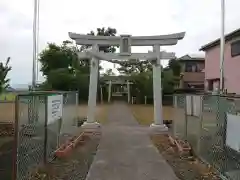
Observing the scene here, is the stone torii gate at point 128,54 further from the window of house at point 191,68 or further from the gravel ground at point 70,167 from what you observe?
the window of house at point 191,68

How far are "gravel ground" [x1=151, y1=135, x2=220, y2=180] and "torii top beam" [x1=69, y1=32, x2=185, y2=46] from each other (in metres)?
7.08

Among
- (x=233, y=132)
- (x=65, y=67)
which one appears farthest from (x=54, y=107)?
(x=65, y=67)

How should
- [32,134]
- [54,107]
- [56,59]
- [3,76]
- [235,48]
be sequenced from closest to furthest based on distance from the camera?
[32,134]
[54,107]
[3,76]
[235,48]
[56,59]

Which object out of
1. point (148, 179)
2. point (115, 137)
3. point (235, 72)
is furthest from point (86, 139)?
point (235, 72)

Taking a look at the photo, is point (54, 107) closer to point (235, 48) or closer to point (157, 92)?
point (157, 92)

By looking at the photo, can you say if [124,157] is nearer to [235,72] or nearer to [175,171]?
[175,171]

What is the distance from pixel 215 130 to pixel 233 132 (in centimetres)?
182

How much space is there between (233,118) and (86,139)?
8.66 m

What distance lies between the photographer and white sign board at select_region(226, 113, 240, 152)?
6828 millimetres

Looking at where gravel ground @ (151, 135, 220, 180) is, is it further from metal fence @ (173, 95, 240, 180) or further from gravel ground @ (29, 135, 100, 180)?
gravel ground @ (29, 135, 100, 180)

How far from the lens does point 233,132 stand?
7102mm

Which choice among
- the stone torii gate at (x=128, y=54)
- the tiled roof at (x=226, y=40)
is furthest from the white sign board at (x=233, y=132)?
the tiled roof at (x=226, y=40)

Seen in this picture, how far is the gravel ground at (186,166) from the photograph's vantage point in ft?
27.8

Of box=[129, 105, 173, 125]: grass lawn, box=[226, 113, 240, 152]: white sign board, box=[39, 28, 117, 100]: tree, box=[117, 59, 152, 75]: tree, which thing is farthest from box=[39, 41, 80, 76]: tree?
box=[226, 113, 240, 152]: white sign board
